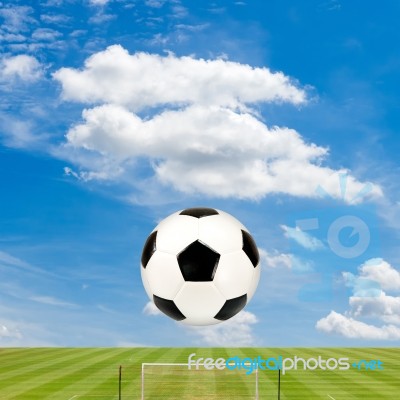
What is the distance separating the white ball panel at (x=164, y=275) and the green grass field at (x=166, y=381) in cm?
538

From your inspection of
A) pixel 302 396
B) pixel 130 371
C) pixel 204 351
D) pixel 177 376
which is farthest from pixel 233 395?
pixel 204 351

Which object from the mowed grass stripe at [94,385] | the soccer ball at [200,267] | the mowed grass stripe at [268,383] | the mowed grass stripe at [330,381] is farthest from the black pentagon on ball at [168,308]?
the mowed grass stripe at [330,381]

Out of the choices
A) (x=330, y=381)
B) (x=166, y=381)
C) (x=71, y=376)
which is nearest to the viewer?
(x=166, y=381)

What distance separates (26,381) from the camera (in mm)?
17047

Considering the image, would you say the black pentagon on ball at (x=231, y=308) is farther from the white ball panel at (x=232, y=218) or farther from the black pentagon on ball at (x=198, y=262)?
the white ball panel at (x=232, y=218)

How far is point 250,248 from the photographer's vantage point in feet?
31.9

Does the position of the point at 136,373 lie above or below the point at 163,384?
above

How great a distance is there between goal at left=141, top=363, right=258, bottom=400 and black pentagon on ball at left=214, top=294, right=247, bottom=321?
4.29 m

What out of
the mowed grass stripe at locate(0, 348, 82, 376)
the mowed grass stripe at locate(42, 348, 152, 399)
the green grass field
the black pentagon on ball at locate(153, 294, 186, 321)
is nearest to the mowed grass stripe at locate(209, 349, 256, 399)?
the green grass field

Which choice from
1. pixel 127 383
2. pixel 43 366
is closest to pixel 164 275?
pixel 127 383

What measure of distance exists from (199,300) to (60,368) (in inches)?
479

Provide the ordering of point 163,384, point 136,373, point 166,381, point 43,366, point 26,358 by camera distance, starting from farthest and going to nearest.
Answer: point 26,358, point 43,366, point 136,373, point 166,381, point 163,384

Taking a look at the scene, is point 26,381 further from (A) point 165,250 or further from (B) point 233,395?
(A) point 165,250

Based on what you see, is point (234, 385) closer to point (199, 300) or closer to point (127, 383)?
point (127, 383)
